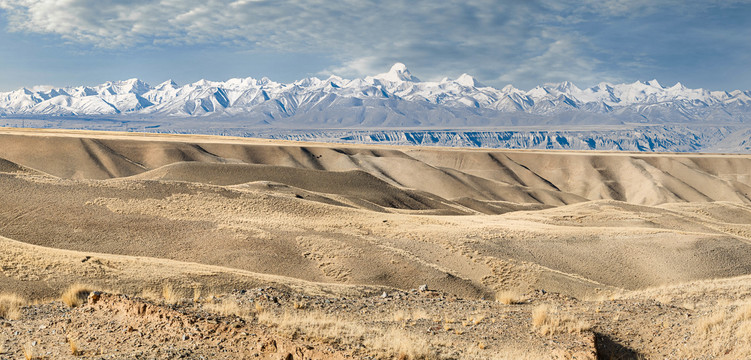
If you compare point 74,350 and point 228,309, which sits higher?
point 74,350

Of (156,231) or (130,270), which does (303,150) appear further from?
(130,270)

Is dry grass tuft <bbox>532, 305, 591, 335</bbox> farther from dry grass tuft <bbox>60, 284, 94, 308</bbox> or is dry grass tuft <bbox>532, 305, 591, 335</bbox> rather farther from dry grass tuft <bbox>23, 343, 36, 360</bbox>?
dry grass tuft <bbox>60, 284, 94, 308</bbox>

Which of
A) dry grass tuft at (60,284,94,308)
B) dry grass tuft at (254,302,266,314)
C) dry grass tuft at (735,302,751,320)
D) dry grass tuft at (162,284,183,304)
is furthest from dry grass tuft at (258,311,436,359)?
dry grass tuft at (735,302,751,320)

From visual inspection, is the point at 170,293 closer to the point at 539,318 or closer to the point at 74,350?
the point at 74,350

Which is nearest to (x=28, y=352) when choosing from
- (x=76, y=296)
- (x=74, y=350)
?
(x=74, y=350)

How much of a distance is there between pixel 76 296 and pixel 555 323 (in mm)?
14523

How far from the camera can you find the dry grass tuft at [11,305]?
15.1 m

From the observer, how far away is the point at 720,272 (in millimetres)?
34375

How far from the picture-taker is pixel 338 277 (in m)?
29.1

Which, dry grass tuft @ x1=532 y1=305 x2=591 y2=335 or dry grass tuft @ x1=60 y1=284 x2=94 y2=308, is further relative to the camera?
dry grass tuft @ x1=60 y1=284 x2=94 y2=308

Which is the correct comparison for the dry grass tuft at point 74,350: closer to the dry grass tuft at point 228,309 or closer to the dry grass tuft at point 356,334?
the dry grass tuft at point 228,309

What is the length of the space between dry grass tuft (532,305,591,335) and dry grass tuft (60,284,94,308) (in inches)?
537

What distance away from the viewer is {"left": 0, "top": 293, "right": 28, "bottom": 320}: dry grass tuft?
593 inches

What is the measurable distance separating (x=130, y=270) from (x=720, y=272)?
34192 millimetres
